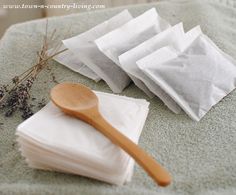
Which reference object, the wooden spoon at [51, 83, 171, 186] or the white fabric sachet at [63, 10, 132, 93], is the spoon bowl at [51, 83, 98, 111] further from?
the white fabric sachet at [63, 10, 132, 93]

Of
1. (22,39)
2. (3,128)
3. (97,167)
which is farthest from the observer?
(22,39)

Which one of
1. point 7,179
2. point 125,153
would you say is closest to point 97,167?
point 125,153

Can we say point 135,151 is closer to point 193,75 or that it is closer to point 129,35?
point 193,75

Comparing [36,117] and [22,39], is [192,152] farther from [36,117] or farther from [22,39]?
[22,39]

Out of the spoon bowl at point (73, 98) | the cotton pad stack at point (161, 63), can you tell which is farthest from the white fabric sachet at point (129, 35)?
the spoon bowl at point (73, 98)

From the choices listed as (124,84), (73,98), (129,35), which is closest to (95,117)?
(73,98)

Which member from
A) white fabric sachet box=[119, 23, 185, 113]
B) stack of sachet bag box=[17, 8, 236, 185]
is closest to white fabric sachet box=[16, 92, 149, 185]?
stack of sachet bag box=[17, 8, 236, 185]

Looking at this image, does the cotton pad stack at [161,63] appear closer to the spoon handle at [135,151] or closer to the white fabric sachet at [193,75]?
the white fabric sachet at [193,75]
